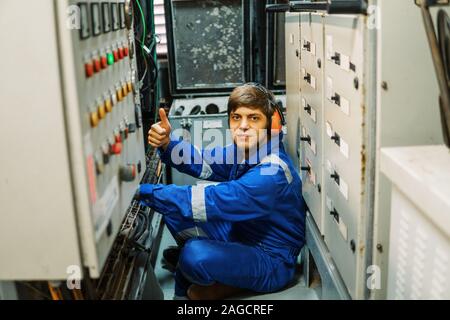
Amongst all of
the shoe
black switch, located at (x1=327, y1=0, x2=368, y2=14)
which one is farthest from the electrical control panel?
the shoe

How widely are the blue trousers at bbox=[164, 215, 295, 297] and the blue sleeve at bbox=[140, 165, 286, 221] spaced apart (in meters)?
0.22

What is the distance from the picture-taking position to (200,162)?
2.97 metres

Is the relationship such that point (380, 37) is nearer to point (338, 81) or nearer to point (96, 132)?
point (338, 81)

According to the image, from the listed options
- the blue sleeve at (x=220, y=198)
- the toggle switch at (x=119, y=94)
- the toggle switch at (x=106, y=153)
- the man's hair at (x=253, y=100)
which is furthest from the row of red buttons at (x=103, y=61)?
the man's hair at (x=253, y=100)

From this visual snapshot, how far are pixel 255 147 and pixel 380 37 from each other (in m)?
1.19

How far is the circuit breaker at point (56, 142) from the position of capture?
1.32 meters

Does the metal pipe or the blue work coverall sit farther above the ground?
the metal pipe

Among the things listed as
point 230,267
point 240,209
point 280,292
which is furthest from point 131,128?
point 280,292

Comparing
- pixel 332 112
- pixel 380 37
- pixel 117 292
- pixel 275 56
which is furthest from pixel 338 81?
pixel 275 56

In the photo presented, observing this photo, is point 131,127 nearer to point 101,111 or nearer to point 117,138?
point 117,138

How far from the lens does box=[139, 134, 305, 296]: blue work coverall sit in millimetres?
2309

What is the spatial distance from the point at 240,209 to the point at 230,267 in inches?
12.3

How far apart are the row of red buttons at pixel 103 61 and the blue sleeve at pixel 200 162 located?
998mm

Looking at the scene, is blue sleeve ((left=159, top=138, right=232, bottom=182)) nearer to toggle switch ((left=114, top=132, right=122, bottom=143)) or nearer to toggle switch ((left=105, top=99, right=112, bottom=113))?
toggle switch ((left=114, top=132, right=122, bottom=143))
